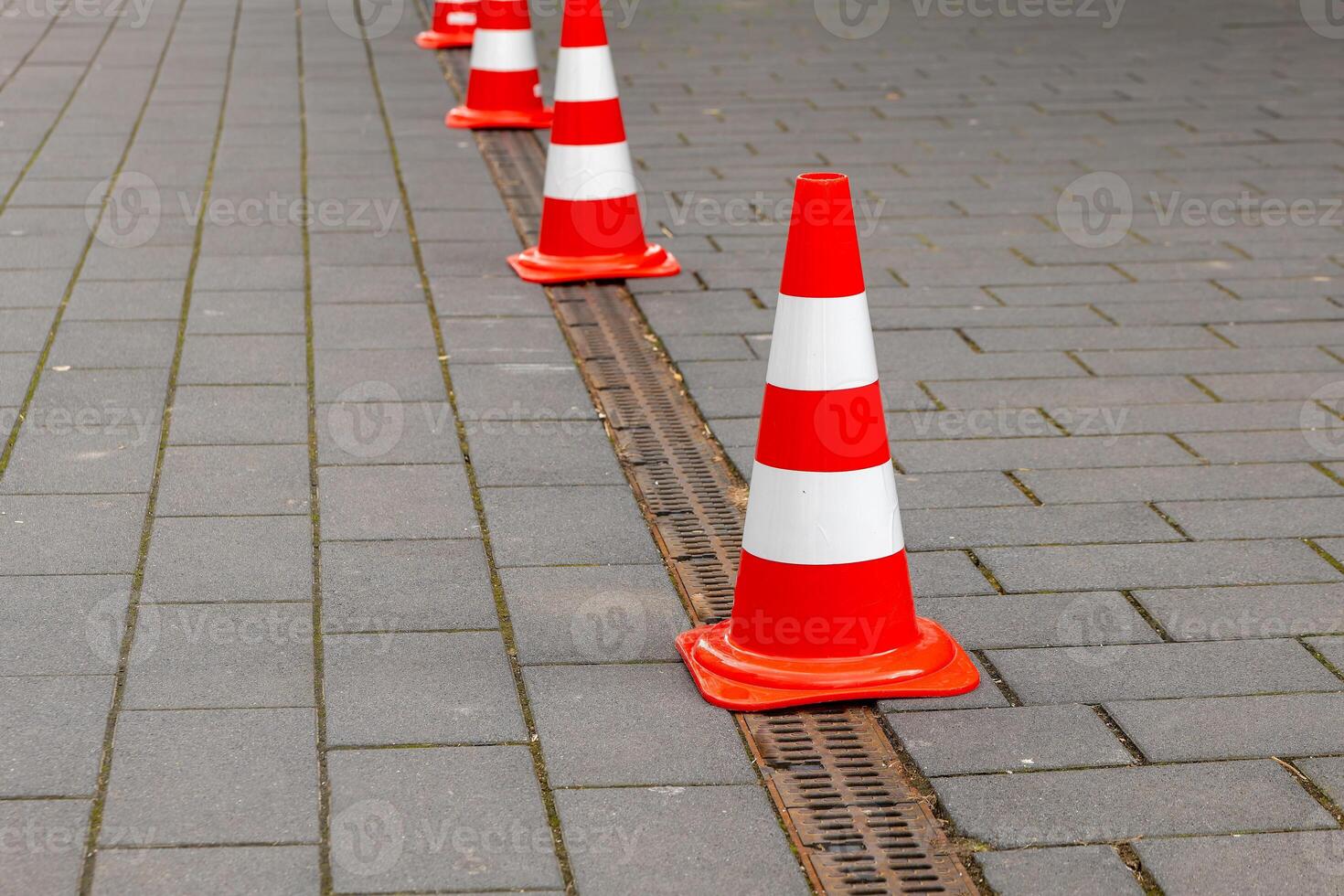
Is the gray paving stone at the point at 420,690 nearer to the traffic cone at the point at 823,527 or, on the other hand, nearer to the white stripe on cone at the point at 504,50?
the traffic cone at the point at 823,527

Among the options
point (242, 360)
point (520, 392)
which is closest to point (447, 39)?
point (242, 360)

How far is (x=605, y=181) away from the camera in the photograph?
5.82 meters

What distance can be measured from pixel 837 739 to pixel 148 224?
4.29 meters

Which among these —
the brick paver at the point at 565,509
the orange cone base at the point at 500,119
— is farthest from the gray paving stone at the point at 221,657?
the orange cone base at the point at 500,119

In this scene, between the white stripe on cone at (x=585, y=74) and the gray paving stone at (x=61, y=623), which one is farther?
the white stripe on cone at (x=585, y=74)

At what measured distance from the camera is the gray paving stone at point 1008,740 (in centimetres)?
291

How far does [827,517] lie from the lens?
10.3 ft

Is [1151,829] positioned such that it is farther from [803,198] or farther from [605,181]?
[605,181]

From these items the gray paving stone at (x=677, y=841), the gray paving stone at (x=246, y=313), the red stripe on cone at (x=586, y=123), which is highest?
the red stripe on cone at (x=586, y=123)
